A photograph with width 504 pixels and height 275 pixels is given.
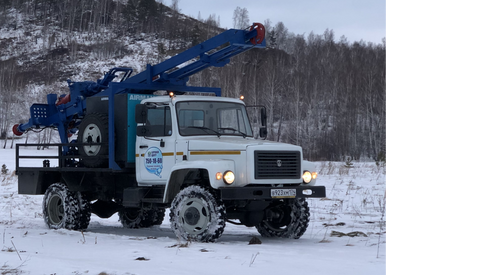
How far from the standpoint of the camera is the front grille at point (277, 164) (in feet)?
32.1

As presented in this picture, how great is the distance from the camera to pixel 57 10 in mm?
124500

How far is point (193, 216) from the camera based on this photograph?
31.9ft

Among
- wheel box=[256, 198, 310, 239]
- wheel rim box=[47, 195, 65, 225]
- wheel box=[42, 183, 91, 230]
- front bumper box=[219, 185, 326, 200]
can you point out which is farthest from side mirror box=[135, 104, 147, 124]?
wheel rim box=[47, 195, 65, 225]

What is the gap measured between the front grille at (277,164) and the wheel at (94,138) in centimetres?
326

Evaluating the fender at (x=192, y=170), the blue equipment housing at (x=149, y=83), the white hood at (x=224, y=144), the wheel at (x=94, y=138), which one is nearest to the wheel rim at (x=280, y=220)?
the white hood at (x=224, y=144)

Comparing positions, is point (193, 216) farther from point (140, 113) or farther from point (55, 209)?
point (55, 209)

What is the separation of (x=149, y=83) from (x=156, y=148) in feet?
5.27

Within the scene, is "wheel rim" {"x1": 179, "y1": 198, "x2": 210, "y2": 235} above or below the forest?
below

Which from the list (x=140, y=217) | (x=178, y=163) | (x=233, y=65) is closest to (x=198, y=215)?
(x=178, y=163)

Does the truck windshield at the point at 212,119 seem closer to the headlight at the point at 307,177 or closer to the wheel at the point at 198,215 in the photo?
the wheel at the point at 198,215

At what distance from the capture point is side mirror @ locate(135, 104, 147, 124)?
33.9 feet

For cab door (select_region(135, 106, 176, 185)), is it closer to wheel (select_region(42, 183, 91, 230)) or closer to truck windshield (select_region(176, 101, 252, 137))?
truck windshield (select_region(176, 101, 252, 137))
